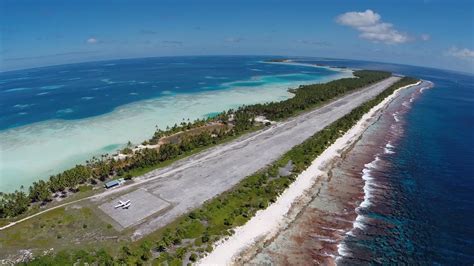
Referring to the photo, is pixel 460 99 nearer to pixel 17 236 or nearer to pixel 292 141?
pixel 292 141

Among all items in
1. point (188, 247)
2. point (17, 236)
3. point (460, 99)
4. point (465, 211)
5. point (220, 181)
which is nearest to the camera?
point (188, 247)

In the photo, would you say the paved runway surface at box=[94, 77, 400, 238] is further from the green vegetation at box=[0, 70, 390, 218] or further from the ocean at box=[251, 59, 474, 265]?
the ocean at box=[251, 59, 474, 265]

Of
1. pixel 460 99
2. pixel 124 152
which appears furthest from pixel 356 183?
pixel 460 99

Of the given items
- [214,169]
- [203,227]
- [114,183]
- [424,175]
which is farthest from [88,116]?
[424,175]

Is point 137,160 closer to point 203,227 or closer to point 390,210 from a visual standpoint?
point 203,227

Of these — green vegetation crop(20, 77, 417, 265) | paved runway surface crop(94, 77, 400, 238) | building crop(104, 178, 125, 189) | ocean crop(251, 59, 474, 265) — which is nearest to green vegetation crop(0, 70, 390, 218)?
building crop(104, 178, 125, 189)

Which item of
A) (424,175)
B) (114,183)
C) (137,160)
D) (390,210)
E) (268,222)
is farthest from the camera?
(137,160)
